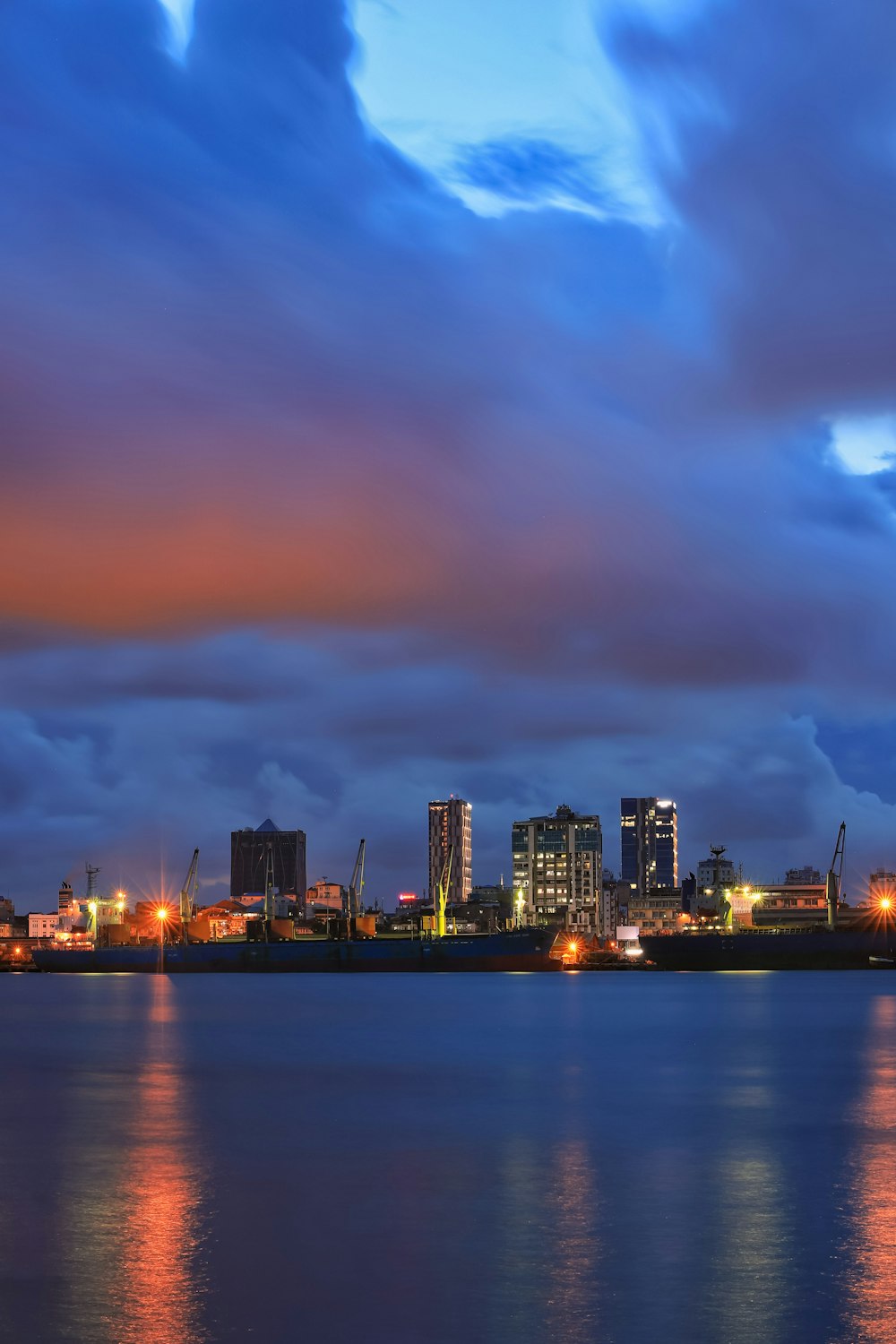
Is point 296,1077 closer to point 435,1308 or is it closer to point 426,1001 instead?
point 435,1308

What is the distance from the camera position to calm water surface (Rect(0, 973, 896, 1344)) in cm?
2198

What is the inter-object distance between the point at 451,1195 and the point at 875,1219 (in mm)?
9079

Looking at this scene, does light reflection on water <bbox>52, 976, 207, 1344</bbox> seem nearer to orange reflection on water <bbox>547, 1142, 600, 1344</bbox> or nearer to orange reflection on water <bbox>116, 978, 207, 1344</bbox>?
orange reflection on water <bbox>116, 978, 207, 1344</bbox>

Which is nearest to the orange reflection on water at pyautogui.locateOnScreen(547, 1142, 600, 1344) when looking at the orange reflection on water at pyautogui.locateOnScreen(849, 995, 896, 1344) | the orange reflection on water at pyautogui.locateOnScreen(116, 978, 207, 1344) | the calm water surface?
the calm water surface

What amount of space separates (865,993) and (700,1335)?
5599 inches

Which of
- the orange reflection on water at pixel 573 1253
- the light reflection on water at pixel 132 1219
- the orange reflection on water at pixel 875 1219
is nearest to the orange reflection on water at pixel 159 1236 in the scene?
the light reflection on water at pixel 132 1219

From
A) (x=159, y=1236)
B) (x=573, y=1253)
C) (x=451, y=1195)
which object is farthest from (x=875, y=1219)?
(x=159, y=1236)

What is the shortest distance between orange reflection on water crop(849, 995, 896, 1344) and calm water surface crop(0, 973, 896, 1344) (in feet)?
0.30

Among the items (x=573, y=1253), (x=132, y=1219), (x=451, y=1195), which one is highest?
(x=573, y=1253)

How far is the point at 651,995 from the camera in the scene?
15675 centimetres

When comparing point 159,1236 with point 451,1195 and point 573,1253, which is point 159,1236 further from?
point 573,1253

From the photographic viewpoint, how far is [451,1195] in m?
32.8

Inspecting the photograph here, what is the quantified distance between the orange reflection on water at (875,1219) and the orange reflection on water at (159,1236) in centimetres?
962

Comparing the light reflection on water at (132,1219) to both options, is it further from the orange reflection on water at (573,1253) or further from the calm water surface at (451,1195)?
the orange reflection on water at (573,1253)
